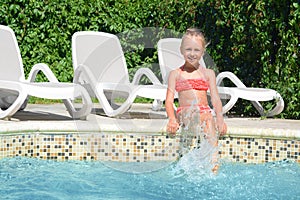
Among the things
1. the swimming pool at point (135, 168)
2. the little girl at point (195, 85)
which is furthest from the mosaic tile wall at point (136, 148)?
the little girl at point (195, 85)

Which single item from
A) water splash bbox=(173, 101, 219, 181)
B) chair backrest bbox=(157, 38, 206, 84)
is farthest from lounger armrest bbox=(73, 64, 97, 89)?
water splash bbox=(173, 101, 219, 181)

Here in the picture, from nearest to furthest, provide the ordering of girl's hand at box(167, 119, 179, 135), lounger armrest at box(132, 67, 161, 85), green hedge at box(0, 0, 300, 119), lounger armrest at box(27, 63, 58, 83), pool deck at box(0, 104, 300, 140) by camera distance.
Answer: girl's hand at box(167, 119, 179, 135) < pool deck at box(0, 104, 300, 140) < lounger armrest at box(27, 63, 58, 83) < lounger armrest at box(132, 67, 161, 85) < green hedge at box(0, 0, 300, 119)

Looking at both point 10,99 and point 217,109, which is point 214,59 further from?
point 217,109

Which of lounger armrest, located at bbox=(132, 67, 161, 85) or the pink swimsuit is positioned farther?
lounger armrest, located at bbox=(132, 67, 161, 85)

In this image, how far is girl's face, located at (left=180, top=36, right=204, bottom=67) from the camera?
203 inches

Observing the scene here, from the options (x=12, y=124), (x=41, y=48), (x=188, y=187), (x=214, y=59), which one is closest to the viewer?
(x=188, y=187)

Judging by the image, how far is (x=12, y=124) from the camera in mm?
5754

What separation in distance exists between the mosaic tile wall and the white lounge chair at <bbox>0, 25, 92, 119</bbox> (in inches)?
24.2

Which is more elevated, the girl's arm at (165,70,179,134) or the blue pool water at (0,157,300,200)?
the girl's arm at (165,70,179,134)

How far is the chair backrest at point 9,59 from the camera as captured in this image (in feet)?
24.7

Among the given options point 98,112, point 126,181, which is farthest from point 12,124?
point 98,112

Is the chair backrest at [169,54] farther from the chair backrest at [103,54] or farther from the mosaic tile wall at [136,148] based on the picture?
the mosaic tile wall at [136,148]

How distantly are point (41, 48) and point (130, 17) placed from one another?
5.09ft

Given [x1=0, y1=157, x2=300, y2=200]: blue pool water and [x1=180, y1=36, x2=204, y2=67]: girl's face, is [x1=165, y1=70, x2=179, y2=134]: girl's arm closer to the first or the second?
[x1=180, y1=36, x2=204, y2=67]: girl's face
